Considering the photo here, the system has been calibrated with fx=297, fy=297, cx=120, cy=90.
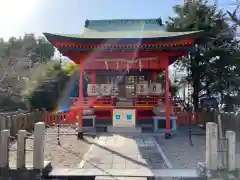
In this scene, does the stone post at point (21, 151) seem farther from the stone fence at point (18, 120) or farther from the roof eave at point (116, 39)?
the roof eave at point (116, 39)

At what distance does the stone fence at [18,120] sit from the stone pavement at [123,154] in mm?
3326

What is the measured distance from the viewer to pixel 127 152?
877cm

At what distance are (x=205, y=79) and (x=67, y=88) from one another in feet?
41.8

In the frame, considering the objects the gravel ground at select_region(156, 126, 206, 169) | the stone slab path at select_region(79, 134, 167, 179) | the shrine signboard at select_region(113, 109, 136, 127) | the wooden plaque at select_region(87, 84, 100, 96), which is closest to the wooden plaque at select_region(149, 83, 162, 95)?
the shrine signboard at select_region(113, 109, 136, 127)

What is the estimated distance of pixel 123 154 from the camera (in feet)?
27.8

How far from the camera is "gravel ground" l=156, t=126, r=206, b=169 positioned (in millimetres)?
7520

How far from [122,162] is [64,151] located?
87.3 inches

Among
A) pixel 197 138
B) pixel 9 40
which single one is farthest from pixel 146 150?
pixel 9 40

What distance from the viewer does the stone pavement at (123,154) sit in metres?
7.19

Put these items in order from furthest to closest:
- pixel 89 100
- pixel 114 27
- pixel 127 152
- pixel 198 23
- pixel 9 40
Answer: pixel 9 40, pixel 198 23, pixel 114 27, pixel 89 100, pixel 127 152

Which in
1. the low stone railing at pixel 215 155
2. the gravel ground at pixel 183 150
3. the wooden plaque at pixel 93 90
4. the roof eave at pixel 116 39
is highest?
the roof eave at pixel 116 39

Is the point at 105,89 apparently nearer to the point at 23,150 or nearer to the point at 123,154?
the point at 123,154

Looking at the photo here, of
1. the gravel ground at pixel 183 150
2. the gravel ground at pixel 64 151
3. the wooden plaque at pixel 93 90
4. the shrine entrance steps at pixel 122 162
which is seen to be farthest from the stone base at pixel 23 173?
the wooden plaque at pixel 93 90

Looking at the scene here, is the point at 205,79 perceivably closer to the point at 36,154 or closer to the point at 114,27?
the point at 114,27
